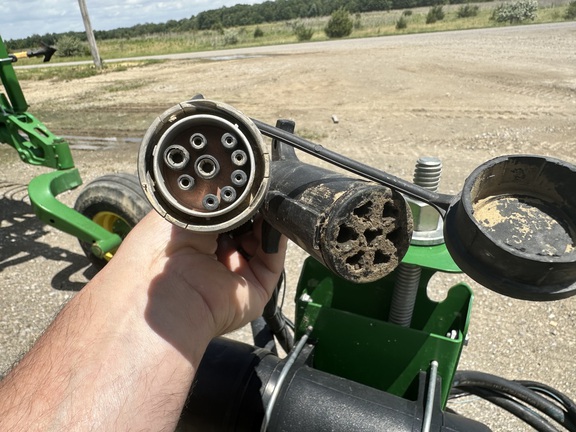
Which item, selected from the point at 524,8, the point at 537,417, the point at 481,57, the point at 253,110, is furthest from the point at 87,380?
the point at 524,8

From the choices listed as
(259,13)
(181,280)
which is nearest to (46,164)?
(181,280)

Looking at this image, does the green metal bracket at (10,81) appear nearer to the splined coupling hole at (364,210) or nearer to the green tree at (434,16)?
the splined coupling hole at (364,210)

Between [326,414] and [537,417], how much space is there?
973 mm

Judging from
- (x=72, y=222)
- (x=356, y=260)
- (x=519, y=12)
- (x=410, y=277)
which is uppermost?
(x=356, y=260)

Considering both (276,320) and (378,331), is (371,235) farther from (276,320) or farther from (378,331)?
(276,320)

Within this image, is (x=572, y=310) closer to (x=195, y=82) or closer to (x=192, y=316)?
(x=192, y=316)

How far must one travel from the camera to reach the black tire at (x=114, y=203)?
9.55ft

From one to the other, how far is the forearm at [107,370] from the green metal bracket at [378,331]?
55 centimetres

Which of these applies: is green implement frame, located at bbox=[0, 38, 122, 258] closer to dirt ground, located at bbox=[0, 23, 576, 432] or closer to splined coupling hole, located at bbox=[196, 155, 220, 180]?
dirt ground, located at bbox=[0, 23, 576, 432]

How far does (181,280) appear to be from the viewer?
0.94 meters

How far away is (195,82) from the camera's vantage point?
10.6m

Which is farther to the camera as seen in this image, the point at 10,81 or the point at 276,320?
the point at 10,81

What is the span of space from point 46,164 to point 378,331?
10.1 feet

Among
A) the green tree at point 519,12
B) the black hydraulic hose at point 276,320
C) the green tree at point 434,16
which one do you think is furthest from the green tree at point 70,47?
the black hydraulic hose at point 276,320
